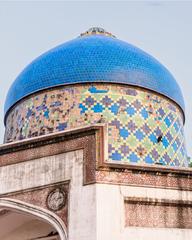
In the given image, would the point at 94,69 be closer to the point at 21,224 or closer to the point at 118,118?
the point at 118,118

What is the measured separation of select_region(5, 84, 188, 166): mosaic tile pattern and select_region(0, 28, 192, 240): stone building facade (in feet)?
0.07

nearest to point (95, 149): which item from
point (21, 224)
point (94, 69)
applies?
point (21, 224)

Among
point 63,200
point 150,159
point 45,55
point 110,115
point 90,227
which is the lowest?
point 90,227

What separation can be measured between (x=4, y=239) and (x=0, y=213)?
1.12 metres

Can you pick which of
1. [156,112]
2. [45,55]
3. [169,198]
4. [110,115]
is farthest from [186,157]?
[169,198]

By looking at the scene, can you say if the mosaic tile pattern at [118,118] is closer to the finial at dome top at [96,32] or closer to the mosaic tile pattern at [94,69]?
the mosaic tile pattern at [94,69]

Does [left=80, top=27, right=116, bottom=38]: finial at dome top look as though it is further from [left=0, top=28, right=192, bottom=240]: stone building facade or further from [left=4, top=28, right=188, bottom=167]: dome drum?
[left=4, top=28, right=188, bottom=167]: dome drum

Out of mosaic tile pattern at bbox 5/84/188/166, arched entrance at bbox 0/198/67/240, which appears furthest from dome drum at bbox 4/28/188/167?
arched entrance at bbox 0/198/67/240

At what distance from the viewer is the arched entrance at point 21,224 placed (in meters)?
7.61

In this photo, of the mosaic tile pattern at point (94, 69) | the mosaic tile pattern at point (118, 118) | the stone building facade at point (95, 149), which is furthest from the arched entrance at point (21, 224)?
the mosaic tile pattern at point (94, 69)

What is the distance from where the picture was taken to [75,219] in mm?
7121

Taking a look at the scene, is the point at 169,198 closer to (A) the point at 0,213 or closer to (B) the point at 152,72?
(A) the point at 0,213

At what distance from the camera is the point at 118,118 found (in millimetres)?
10805

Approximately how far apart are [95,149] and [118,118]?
3391 mm
